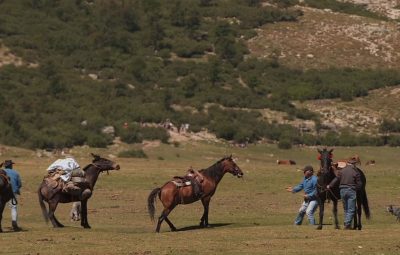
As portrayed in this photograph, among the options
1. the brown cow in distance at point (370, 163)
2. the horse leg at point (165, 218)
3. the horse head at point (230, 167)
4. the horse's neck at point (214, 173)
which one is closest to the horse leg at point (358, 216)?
the horse head at point (230, 167)

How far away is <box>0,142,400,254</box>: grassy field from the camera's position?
2225 cm

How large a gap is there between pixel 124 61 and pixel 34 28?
1278 cm

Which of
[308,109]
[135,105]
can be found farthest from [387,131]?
[135,105]

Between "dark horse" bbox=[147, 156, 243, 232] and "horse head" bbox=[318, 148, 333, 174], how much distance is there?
3644 mm

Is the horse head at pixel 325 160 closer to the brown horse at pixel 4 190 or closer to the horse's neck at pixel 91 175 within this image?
the horse's neck at pixel 91 175

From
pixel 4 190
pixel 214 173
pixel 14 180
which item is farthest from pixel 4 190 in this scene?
pixel 214 173

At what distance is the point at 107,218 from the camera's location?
109 feet

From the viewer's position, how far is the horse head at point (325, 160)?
2578 centimetres

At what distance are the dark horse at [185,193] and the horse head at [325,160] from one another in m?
3.64

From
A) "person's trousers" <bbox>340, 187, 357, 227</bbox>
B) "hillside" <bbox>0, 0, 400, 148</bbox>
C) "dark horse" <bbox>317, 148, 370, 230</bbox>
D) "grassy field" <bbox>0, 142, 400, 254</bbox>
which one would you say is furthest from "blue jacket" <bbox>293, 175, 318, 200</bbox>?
"hillside" <bbox>0, 0, 400, 148</bbox>

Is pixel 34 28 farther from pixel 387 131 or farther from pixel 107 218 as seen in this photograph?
pixel 107 218

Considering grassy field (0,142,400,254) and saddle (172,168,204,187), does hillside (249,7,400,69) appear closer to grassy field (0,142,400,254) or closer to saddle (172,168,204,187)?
grassy field (0,142,400,254)

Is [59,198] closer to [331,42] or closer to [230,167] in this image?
[230,167]

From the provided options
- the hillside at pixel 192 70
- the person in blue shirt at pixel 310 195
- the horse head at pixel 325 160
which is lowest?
the person in blue shirt at pixel 310 195
